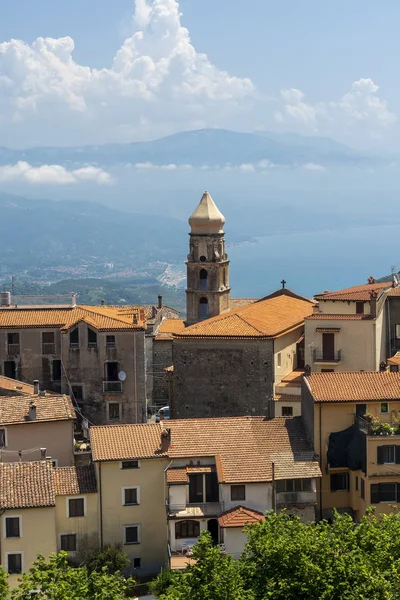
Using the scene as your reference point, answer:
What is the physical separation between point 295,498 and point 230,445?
10.5ft

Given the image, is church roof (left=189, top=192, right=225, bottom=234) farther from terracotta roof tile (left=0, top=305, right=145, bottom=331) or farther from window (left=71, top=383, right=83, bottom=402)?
window (left=71, top=383, right=83, bottom=402)

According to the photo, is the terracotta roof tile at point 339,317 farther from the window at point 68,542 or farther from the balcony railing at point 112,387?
the window at point 68,542

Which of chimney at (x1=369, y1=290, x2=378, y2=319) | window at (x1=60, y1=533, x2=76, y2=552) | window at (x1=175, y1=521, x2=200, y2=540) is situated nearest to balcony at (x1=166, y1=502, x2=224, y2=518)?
window at (x1=175, y1=521, x2=200, y2=540)

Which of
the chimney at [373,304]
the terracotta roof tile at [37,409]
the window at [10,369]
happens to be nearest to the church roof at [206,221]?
the chimney at [373,304]

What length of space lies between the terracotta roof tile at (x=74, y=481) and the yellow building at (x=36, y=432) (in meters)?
2.19

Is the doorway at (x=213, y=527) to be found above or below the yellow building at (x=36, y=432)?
below

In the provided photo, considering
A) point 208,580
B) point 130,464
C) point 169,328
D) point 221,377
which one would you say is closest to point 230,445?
point 130,464

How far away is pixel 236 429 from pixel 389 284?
21639 mm

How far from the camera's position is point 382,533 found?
36719 mm

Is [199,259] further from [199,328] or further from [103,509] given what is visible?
[103,509]

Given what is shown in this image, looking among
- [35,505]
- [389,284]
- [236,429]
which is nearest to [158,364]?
[389,284]

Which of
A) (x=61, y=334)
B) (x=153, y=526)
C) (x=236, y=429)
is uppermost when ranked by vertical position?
(x=61, y=334)

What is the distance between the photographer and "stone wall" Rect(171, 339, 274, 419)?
55906 mm

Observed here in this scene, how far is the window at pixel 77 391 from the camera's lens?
57469 millimetres
